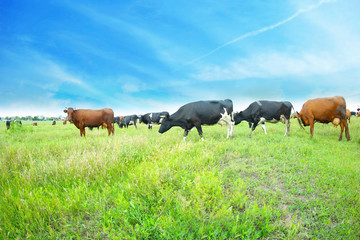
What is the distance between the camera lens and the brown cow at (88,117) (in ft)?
43.1

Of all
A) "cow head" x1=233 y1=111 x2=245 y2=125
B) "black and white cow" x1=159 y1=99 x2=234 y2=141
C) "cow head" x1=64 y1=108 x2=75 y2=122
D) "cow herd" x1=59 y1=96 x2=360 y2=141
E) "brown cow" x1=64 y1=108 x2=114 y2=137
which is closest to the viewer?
"cow herd" x1=59 y1=96 x2=360 y2=141

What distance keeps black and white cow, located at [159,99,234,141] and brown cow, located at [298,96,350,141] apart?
4.55 meters

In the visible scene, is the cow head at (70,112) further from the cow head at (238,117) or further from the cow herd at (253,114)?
the cow head at (238,117)

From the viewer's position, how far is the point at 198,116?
988 centimetres

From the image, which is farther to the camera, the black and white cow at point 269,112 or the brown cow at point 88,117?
the brown cow at point 88,117

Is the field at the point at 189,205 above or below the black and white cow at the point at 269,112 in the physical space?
below

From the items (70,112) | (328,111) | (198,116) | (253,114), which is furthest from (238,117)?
(70,112)

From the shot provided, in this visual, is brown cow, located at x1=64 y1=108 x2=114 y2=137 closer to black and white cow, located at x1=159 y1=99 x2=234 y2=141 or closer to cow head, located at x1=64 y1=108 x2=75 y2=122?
cow head, located at x1=64 y1=108 x2=75 y2=122

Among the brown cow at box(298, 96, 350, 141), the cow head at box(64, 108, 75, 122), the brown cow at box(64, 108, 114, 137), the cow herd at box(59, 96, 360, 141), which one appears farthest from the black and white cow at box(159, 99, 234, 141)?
the cow head at box(64, 108, 75, 122)

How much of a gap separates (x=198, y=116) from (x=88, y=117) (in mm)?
8911

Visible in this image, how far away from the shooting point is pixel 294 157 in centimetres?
553

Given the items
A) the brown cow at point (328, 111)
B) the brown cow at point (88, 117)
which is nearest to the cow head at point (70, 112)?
the brown cow at point (88, 117)

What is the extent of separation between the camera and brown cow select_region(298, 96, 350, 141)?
30.6 feet

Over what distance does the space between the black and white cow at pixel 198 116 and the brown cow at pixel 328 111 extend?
455cm
